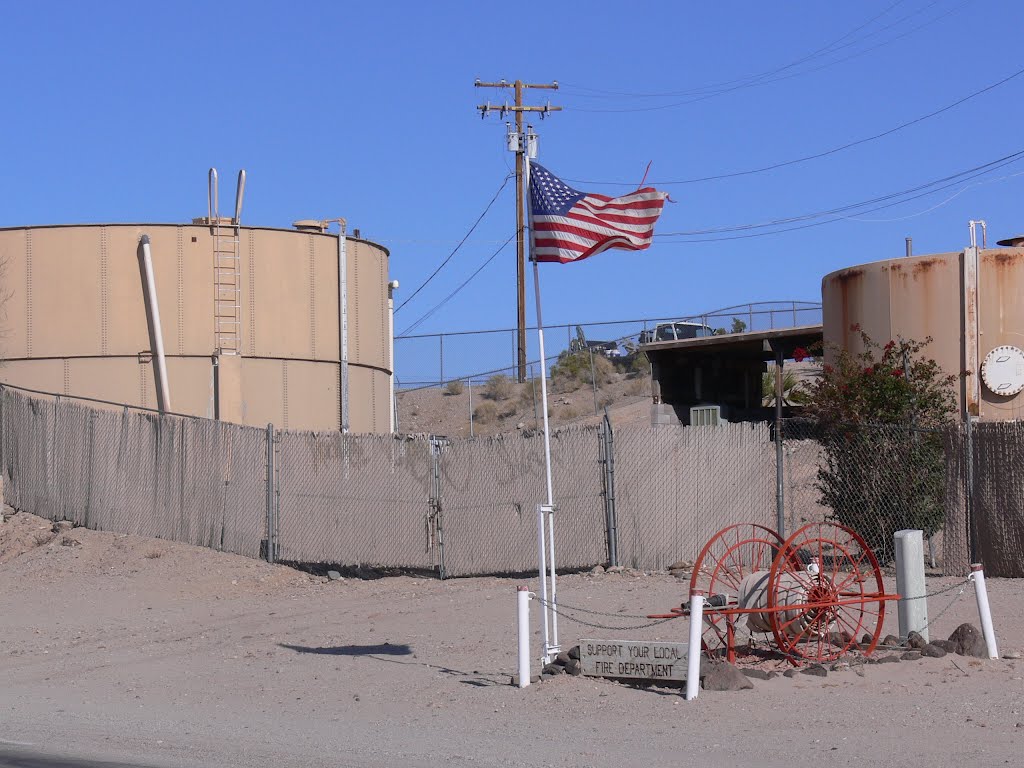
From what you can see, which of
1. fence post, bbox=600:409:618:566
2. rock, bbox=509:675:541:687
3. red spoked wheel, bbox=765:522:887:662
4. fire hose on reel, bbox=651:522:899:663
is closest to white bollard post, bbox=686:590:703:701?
fire hose on reel, bbox=651:522:899:663

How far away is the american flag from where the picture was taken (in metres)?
10.8

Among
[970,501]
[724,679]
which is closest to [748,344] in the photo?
[970,501]

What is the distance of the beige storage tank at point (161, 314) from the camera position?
23.2 metres

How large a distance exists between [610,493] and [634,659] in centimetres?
578

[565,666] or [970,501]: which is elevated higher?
[970,501]

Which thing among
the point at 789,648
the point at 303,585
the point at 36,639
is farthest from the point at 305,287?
the point at 789,648

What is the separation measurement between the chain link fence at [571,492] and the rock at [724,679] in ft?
18.4

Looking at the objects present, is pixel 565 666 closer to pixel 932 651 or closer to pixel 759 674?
pixel 759 674

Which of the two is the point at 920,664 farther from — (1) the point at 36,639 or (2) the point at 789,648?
(1) the point at 36,639

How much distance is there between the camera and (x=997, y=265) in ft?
63.5

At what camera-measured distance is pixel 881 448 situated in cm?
1559

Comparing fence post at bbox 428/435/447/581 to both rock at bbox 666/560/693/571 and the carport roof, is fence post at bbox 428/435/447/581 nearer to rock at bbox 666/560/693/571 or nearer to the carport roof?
rock at bbox 666/560/693/571

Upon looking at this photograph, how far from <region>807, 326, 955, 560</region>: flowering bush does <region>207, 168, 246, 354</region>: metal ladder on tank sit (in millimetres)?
11114

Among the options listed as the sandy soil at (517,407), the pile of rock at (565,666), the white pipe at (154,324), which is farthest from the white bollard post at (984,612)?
the sandy soil at (517,407)
